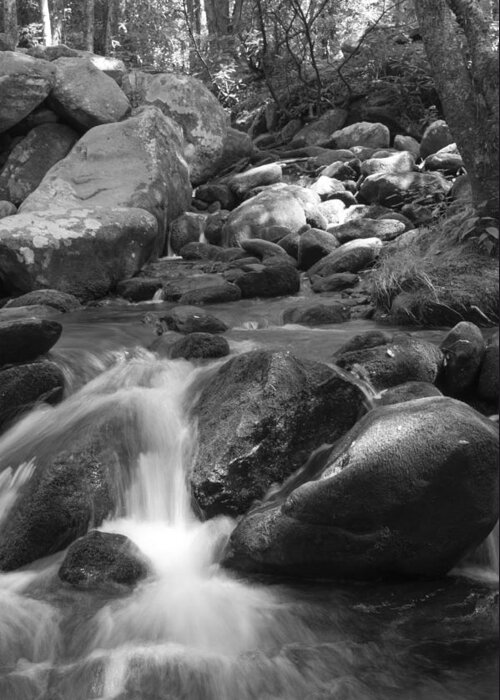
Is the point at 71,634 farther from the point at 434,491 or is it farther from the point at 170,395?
the point at 170,395

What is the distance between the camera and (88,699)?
280cm

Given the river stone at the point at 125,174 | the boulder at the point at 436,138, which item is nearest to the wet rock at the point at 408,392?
the river stone at the point at 125,174

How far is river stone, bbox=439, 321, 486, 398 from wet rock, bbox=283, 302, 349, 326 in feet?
7.85

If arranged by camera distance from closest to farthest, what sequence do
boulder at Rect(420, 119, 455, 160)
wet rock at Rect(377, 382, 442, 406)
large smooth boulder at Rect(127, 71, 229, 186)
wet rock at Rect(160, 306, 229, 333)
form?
wet rock at Rect(377, 382, 442, 406)
wet rock at Rect(160, 306, 229, 333)
boulder at Rect(420, 119, 455, 160)
large smooth boulder at Rect(127, 71, 229, 186)

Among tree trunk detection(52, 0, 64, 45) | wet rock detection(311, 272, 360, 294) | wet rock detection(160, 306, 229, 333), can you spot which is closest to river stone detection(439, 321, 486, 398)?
wet rock detection(160, 306, 229, 333)

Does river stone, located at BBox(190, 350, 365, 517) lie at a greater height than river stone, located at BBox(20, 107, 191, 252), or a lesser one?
lesser

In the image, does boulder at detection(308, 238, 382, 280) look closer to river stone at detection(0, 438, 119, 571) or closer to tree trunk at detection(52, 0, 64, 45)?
river stone at detection(0, 438, 119, 571)

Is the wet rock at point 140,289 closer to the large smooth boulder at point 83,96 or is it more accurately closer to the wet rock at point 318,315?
the wet rock at point 318,315

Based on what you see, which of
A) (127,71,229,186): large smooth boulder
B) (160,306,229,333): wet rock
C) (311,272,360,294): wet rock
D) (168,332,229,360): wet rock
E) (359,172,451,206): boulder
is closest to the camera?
(168,332,229,360): wet rock

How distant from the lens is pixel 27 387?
5.00 meters

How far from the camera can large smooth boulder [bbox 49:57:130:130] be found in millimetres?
12969

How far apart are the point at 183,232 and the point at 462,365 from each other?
779cm

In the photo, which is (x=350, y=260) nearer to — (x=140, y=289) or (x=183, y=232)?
(x=140, y=289)

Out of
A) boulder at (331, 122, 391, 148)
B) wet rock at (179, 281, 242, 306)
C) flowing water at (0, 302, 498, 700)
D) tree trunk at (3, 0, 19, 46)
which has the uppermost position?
tree trunk at (3, 0, 19, 46)
